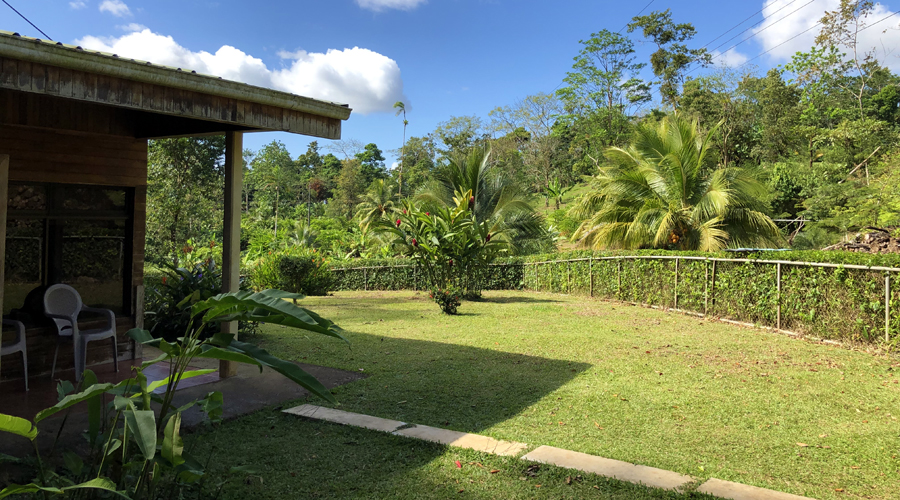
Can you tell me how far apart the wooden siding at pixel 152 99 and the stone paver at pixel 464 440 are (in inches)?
Result: 105

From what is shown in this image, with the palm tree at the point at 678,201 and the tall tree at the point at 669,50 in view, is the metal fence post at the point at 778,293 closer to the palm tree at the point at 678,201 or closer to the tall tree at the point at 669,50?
the palm tree at the point at 678,201

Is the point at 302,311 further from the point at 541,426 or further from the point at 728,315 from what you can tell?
the point at 728,315

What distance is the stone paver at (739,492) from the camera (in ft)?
10.5

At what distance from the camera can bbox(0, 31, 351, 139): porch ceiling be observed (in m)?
3.36

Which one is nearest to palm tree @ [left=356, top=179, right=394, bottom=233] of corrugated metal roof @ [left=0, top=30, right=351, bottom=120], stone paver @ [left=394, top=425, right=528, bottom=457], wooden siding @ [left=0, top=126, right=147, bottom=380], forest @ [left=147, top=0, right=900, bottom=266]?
forest @ [left=147, top=0, right=900, bottom=266]

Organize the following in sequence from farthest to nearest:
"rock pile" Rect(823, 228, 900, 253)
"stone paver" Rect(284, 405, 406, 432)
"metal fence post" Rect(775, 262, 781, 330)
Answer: "rock pile" Rect(823, 228, 900, 253)
"metal fence post" Rect(775, 262, 781, 330)
"stone paver" Rect(284, 405, 406, 432)

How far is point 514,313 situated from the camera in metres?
12.0

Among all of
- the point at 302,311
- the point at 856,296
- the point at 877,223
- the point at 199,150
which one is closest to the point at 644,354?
the point at 856,296

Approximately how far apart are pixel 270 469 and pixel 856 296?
7.98m

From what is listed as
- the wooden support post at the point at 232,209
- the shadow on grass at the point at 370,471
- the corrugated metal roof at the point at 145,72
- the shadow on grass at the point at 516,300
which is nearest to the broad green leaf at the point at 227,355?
the shadow on grass at the point at 370,471

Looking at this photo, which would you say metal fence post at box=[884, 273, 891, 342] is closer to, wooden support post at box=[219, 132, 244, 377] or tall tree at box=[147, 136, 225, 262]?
wooden support post at box=[219, 132, 244, 377]

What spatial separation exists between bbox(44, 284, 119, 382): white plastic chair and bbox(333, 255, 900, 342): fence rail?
29.6 feet

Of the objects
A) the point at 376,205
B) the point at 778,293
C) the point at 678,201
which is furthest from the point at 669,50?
the point at 778,293

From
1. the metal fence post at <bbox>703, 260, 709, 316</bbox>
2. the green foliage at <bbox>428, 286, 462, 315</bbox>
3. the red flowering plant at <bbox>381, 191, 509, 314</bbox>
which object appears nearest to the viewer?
the metal fence post at <bbox>703, 260, 709, 316</bbox>
